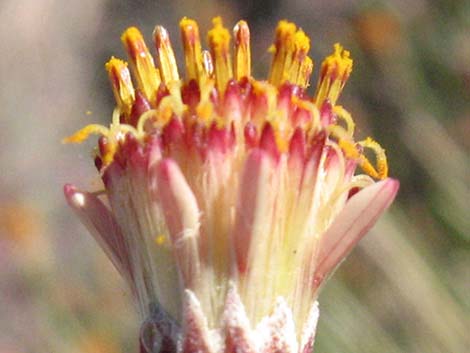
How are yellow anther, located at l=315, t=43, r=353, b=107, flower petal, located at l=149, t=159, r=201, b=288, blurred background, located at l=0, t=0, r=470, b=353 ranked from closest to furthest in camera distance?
flower petal, located at l=149, t=159, r=201, b=288 < yellow anther, located at l=315, t=43, r=353, b=107 < blurred background, located at l=0, t=0, r=470, b=353

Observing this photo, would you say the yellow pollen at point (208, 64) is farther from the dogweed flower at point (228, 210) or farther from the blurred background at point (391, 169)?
the blurred background at point (391, 169)

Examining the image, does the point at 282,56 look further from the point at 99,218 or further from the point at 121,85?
the point at 99,218

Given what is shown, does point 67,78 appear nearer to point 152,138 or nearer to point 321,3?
point 321,3

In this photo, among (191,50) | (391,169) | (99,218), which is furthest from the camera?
(391,169)

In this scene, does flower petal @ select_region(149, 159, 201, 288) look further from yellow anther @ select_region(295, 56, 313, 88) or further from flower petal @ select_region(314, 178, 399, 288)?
yellow anther @ select_region(295, 56, 313, 88)

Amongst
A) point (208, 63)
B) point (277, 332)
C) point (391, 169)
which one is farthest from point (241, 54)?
point (391, 169)

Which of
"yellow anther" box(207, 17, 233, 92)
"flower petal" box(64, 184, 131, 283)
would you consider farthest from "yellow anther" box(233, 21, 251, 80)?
"flower petal" box(64, 184, 131, 283)
